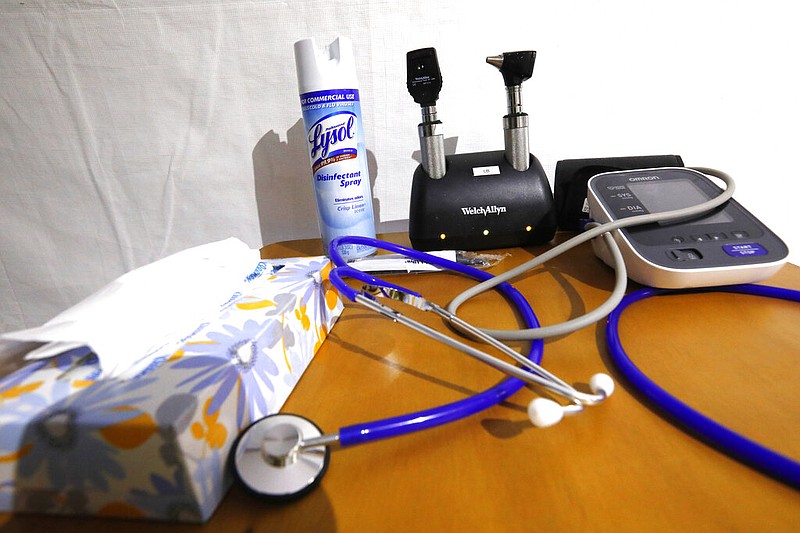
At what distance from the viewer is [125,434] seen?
0.59 ft

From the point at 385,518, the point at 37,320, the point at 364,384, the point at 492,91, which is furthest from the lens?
the point at 37,320

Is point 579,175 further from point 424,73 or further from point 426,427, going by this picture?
point 426,427

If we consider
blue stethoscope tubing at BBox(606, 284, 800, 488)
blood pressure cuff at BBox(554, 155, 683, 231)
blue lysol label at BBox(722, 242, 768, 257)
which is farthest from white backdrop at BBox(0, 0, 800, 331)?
blue stethoscope tubing at BBox(606, 284, 800, 488)

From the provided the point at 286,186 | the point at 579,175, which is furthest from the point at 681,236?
the point at 286,186

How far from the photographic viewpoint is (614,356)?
29cm

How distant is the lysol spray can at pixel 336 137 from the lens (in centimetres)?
44

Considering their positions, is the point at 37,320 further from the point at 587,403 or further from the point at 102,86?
the point at 587,403

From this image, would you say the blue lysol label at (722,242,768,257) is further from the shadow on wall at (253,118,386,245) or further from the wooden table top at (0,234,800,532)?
the shadow on wall at (253,118,386,245)

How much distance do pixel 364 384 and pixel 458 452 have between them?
91 millimetres

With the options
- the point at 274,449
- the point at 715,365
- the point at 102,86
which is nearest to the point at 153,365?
the point at 274,449

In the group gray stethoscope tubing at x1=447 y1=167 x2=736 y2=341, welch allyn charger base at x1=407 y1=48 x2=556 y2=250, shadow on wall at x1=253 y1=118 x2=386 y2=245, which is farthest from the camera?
shadow on wall at x1=253 y1=118 x2=386 y2=245

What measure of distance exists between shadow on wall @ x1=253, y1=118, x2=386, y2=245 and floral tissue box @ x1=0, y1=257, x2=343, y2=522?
19.1 inches

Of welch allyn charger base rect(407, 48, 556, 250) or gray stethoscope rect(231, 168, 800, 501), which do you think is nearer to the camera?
gray stethoscope rect(231, 168, 800, 501)

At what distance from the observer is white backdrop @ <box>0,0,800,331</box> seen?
1.94ft
